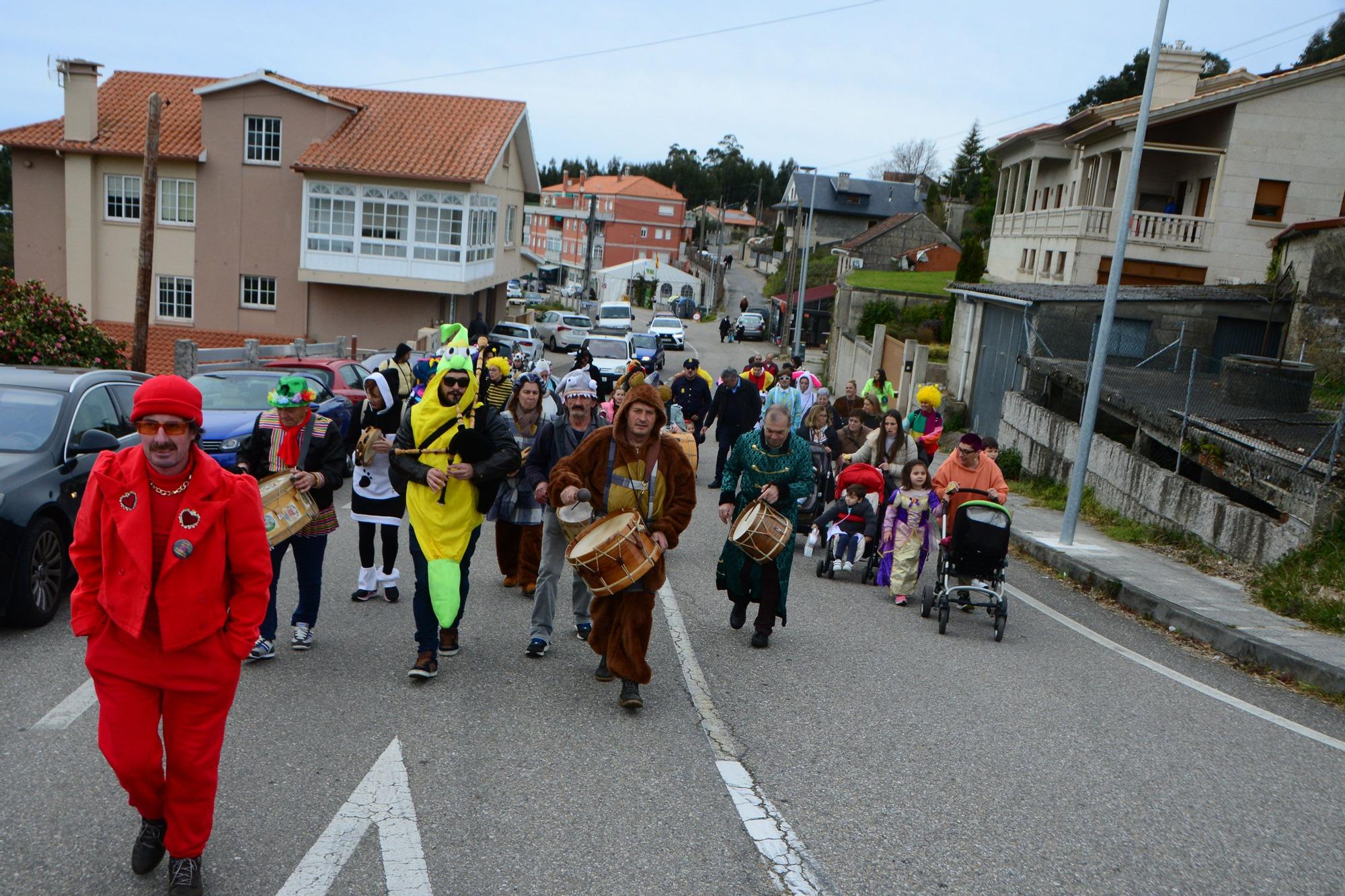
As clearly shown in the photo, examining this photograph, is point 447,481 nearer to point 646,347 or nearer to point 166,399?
point 166,399

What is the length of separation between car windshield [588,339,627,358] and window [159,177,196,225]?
1445cm

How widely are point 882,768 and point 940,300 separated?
133 ft

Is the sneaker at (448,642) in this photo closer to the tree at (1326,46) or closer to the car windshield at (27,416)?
the car windshield at (27,416)

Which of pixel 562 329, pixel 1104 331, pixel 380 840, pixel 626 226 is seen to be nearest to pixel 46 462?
pixel 380 840

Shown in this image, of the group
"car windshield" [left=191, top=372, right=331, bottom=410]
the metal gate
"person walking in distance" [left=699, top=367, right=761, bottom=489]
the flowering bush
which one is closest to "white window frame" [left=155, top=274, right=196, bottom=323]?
the flowering bush

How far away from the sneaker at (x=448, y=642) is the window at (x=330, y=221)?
32.3 m

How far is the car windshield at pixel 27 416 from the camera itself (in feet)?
26.9

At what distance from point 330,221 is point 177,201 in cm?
548

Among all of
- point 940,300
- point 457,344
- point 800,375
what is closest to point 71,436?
point 457,344

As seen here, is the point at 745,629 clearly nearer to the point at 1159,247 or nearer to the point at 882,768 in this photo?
the point at 882,768

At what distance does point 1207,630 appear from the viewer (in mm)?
9891

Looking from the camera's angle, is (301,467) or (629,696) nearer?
(629,696)

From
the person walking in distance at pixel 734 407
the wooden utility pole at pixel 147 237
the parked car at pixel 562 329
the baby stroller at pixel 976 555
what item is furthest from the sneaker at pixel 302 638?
the parked car at pixel 562 329

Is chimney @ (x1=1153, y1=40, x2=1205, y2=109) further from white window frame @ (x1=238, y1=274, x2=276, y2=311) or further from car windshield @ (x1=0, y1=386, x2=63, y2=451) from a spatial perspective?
car windshield @ (x1=0, y1=386, x2=63, y2=451)
